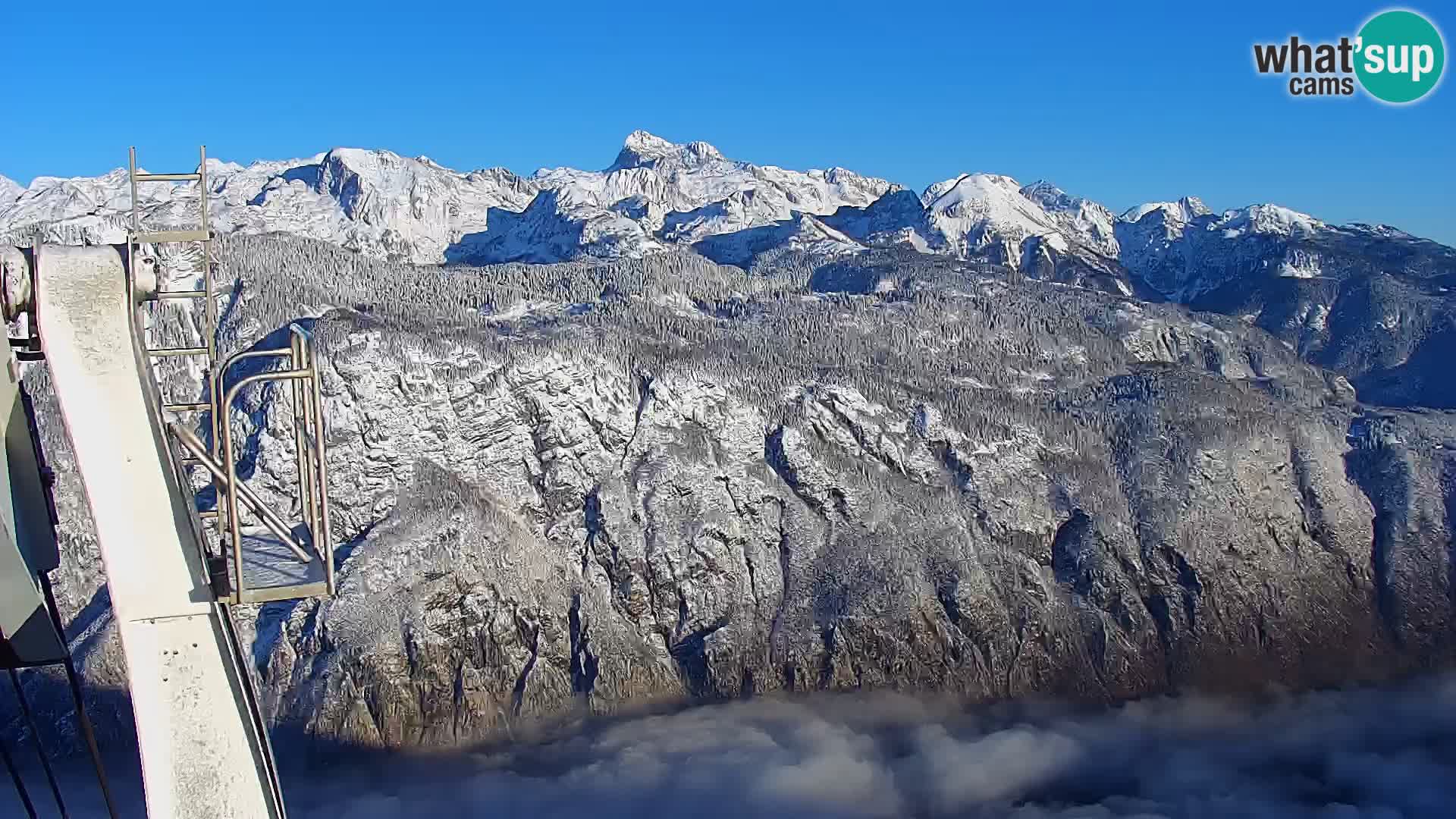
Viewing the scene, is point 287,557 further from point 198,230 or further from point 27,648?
point 198,230

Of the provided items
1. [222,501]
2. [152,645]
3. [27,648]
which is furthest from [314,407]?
[27,648]

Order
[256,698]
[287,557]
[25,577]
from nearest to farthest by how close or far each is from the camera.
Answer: [25,577], [256,698], [287,557]

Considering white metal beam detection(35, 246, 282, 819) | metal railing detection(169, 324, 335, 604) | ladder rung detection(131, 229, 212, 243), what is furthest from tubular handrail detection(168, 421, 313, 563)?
ladder rung detection(131, 229, 212, 243)

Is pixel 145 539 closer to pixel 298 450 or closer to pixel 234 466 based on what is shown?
pixel 234 466

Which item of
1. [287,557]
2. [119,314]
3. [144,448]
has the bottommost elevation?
[287,557]

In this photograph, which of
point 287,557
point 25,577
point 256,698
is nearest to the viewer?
point 25,577

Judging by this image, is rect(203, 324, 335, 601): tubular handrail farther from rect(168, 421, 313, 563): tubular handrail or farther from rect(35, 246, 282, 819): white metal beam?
rect(35, 246, 282, 819): white metal beam

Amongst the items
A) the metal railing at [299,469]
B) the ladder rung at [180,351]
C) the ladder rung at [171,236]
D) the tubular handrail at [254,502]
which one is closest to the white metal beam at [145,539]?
the ladder rung at [171,236]
